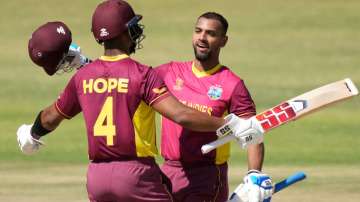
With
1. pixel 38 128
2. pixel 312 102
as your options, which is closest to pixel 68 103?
pixel 38 128

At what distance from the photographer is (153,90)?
7863 mm

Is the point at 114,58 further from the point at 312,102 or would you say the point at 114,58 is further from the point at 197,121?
the point at 312,102

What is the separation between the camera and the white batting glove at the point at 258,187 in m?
8.34

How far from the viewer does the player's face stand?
942 cm

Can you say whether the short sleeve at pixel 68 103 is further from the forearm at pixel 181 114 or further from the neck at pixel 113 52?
the forearm at pixel 181 114

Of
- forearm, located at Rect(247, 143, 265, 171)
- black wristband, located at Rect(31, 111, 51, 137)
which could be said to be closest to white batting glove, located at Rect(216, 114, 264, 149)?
forearm, located at Rect(247, 143, 265, 171)

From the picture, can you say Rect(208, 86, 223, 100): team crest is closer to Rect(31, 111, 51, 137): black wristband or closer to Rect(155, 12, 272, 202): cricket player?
Rect(155, 12, 272, 202): cricket player

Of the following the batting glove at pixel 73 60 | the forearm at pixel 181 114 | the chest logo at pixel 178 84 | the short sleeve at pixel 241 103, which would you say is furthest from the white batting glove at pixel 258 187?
the batting glove at pixel 73 60

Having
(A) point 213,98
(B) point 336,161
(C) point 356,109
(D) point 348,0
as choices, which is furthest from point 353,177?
(D) point 348,0

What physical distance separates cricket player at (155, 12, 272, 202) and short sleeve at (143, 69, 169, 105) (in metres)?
1.28

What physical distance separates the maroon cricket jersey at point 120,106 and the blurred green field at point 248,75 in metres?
5.99

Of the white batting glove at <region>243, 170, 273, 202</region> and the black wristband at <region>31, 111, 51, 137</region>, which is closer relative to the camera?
the white batting glove at <region>243, 170, 273, 202</region>

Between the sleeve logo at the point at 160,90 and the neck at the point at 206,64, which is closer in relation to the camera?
the sleeve logo at the point at 160,90

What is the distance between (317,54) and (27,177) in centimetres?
937
